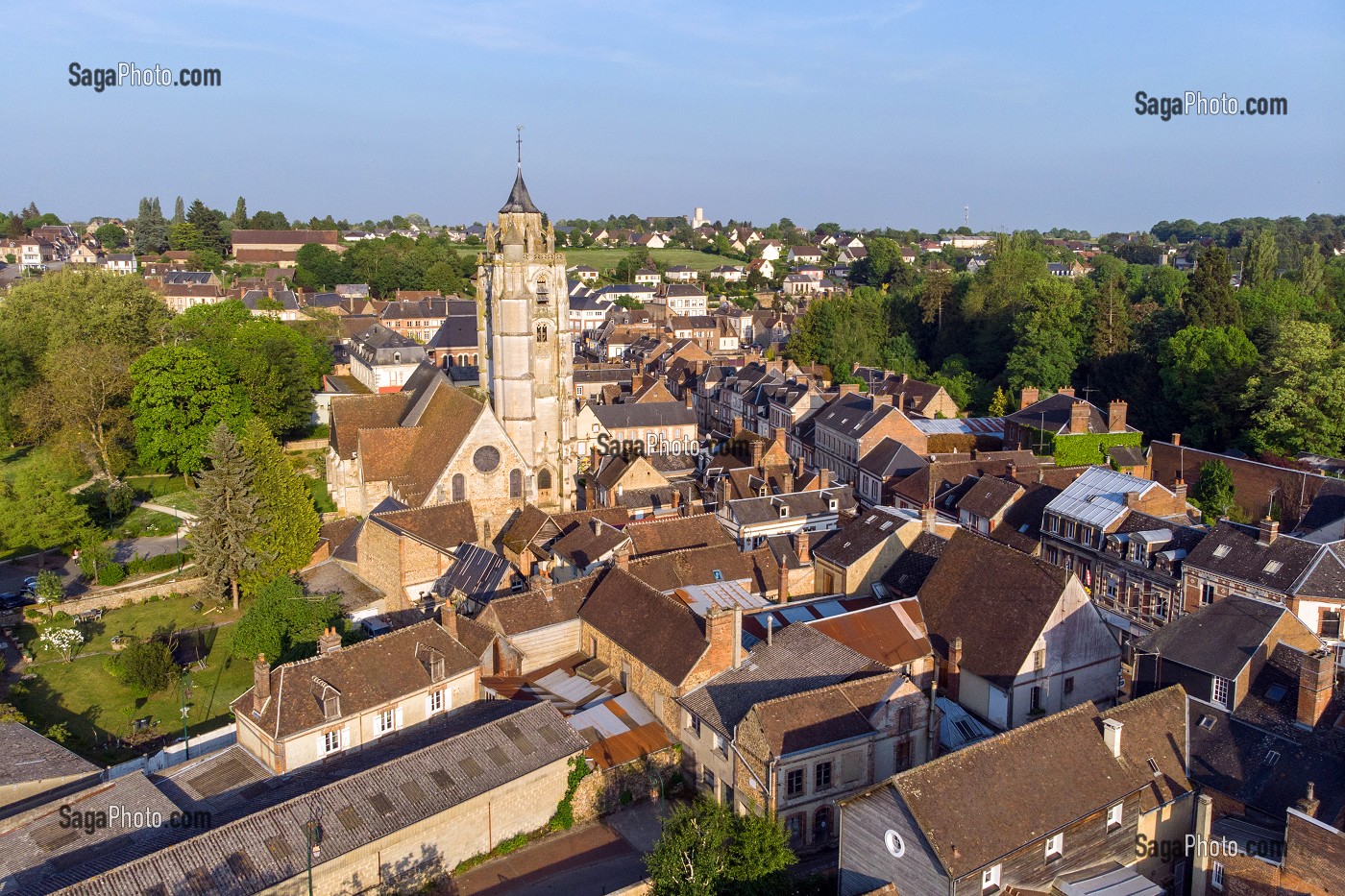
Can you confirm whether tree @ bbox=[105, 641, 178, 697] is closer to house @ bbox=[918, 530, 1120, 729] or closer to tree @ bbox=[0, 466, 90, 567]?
tree @ bbox=[0, 466, 90, 567]

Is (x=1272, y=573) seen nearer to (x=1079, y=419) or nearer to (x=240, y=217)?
(x=1079, y=419)

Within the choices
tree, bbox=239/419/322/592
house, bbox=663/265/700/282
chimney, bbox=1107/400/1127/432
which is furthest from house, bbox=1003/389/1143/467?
house, bbox=663/265/700/282

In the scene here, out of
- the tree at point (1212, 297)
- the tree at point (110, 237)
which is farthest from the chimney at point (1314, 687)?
the tree at point (110, 237)

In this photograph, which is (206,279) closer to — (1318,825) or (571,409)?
(571,409)

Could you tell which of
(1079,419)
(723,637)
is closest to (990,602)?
(723,637)

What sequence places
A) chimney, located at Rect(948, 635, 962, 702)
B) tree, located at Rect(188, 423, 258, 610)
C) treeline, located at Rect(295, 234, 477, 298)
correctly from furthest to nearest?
1. treeline, located at Rect(295, 234, 477, 298)
2. tree, located at Rect(188, 423, 258, 610)
3. chimney, located at Rect(948, 635, 962, 702)

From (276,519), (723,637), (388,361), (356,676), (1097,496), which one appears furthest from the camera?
(388,361)
